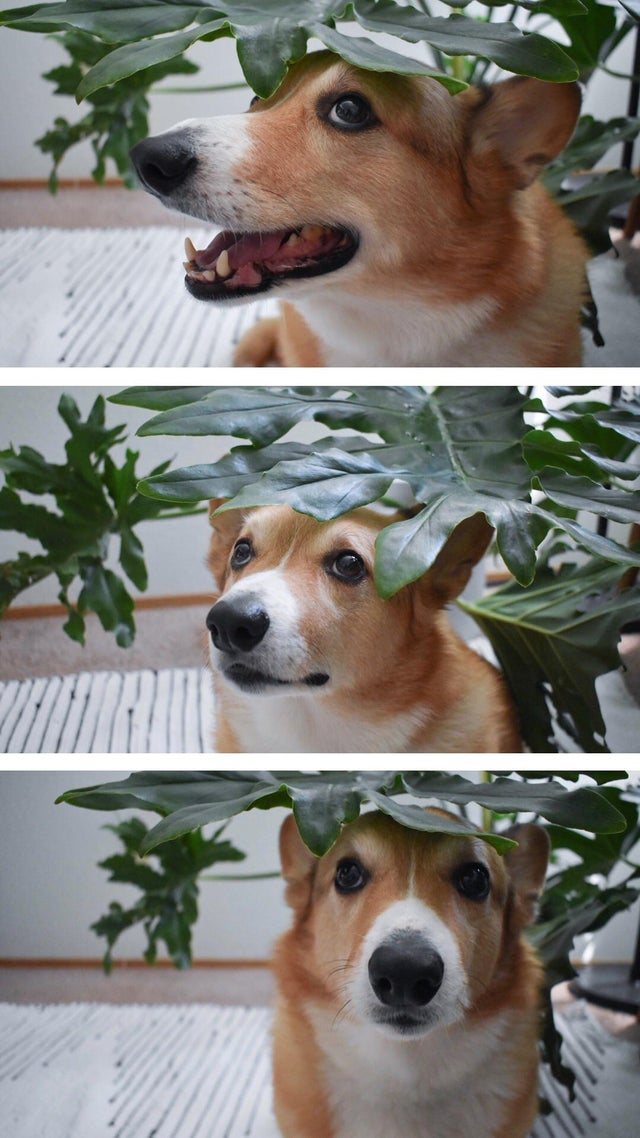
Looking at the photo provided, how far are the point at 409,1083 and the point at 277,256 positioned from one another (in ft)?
2.64

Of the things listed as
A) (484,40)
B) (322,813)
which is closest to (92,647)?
(322,813)

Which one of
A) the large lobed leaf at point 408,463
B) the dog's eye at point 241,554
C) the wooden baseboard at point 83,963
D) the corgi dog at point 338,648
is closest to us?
the large lobed leaf at point 408,463

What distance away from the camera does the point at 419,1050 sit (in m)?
1.17

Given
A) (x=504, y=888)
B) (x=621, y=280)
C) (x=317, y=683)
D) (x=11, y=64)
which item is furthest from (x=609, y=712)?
(x=11, y=64)

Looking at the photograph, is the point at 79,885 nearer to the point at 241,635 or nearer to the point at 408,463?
the point at 241,635

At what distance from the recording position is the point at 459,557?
4.03 ft

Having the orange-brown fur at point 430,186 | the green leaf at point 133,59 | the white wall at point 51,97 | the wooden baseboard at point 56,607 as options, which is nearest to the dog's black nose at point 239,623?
the wooden baseboard at point 56,607

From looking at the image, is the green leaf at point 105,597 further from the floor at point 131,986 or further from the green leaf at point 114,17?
the green leaf at point 114,17

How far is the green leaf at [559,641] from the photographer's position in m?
1.28

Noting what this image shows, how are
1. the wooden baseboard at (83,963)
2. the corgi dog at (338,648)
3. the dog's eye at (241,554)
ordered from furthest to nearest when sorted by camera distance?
the wooden baseboard at (83,963)
the dog's eye at (241,554)
the corgi dog at (338,648)

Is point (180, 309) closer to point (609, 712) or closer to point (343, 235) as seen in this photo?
point (343, 235)

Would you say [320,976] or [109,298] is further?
[109,298]

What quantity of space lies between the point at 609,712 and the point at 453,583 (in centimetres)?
23

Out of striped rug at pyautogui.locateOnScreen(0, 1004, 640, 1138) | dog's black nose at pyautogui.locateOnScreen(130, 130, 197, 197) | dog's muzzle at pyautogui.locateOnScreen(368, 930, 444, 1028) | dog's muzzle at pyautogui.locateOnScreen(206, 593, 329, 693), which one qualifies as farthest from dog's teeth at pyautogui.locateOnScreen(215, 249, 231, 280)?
striped rug at pyautogui.locateOnScreen(0, 1004, 640, 1138)
